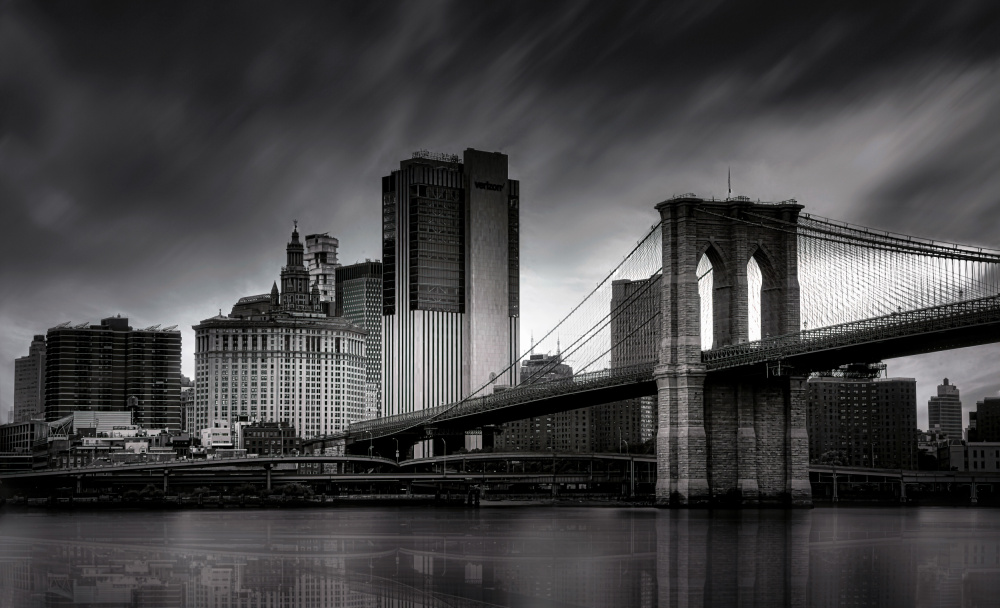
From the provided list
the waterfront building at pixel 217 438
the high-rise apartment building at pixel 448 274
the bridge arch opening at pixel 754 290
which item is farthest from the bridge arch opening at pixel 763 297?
the waterfront building at pixel 217 438

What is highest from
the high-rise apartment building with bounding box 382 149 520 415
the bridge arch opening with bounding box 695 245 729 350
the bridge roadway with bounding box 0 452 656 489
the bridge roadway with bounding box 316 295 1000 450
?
the high-rise apartment building with bounding box 382 149 520 415

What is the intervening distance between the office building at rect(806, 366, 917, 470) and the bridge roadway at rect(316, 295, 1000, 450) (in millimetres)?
80365

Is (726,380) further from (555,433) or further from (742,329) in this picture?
(555,433)

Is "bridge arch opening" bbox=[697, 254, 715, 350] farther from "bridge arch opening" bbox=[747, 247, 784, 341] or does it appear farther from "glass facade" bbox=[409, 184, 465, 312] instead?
"glass facade" bbox=[409, 184, 465, 312]

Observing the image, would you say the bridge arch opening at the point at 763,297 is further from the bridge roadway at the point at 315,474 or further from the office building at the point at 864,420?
Result: the office building at the point at 864,420

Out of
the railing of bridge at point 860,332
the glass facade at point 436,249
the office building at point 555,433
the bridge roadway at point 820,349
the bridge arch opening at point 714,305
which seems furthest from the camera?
the office building at point 555,433

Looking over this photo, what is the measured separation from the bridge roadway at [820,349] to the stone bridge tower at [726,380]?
1.92 metres

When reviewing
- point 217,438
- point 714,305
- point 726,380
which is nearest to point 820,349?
point 726,380

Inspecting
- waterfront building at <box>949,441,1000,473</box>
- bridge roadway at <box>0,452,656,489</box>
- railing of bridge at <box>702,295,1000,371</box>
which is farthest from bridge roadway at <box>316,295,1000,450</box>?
waterfront building at <box>949,441,1000,473</box>

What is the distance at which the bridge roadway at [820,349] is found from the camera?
63.5 meters

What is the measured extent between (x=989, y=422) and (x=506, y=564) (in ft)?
526

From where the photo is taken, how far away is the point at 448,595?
104ft

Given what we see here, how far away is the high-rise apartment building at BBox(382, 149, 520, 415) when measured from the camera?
18475cm

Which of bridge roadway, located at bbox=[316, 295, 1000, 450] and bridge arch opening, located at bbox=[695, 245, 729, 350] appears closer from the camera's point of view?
bridge roadway, located at bbox=[316, 295, 1000, 450]
